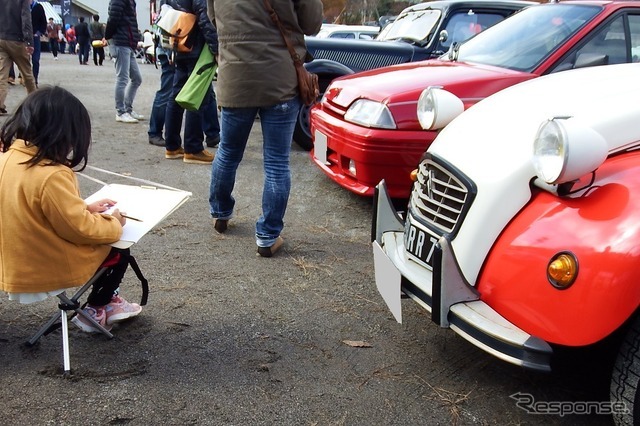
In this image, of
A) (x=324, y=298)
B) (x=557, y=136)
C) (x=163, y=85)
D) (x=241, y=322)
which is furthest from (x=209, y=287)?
(x=163, y=85)

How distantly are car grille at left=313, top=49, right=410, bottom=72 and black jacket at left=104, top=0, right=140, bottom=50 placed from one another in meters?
2.45

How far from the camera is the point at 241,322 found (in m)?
2.91

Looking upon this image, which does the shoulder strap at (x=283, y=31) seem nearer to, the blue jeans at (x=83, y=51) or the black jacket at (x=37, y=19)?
the black jacket at (x=37, y=19)

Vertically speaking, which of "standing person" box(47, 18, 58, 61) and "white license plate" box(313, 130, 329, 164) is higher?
"white license plate" box(313, 130, 329, 164)

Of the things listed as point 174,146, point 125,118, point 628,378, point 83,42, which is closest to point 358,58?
point 174,146

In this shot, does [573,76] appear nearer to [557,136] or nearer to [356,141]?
[557,136]

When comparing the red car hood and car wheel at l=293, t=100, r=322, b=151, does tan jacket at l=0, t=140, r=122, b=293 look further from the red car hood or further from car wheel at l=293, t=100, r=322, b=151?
car wheel at l=293, t=100, r=322, b=151

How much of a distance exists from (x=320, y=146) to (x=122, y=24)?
404 cm

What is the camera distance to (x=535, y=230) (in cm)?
206

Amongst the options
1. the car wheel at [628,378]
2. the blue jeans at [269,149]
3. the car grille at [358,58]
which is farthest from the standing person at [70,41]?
the car wheel at [628,378]

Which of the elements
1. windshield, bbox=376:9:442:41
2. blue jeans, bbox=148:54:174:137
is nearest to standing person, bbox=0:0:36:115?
blue jeans, bbox=148:54:174:137

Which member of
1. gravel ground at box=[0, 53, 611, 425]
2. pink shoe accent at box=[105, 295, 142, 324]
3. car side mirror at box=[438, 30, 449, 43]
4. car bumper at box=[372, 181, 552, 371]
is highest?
car side mirror at box=[438, 30, 449, 43]

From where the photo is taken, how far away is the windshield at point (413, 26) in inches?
260

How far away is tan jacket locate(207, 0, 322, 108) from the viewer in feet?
11.2
